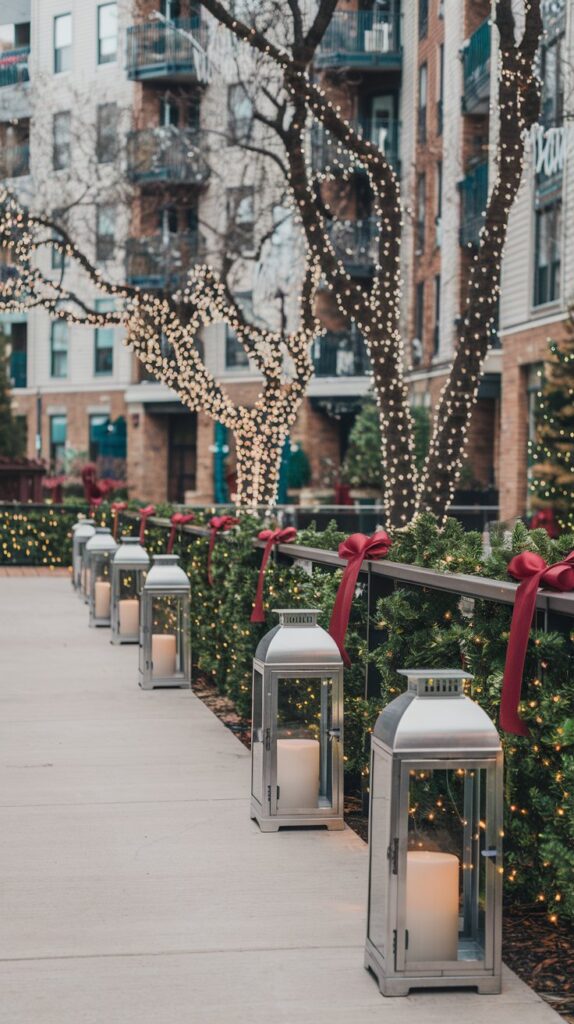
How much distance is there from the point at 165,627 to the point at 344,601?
14.8ft

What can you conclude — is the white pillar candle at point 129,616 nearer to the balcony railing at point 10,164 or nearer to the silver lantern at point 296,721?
the silver lantern at point 296,721

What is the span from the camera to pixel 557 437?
71.9ft

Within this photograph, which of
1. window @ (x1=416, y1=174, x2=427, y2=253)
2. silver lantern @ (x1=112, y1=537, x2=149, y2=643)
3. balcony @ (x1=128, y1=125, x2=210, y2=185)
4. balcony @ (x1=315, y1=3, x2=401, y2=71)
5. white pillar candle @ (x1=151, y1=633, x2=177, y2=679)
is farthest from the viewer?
balcony @ (x1=128, y1=125, x2=210, y2=185)

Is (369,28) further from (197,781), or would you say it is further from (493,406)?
(197,781)

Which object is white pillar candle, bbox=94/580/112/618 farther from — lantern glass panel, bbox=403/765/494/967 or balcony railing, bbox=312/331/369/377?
balcony railing, bbox=312/331/369/377

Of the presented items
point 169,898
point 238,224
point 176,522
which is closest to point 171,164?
point 238,224

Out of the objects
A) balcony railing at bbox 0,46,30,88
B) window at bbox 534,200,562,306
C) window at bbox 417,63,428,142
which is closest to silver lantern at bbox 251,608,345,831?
window at bbox 534,200,562,306

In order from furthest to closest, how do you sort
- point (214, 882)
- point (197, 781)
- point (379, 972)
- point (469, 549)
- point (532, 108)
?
point (532, 108)
point (197, 781)
point (469, 549)
point (214, 882)
point (379, 972)

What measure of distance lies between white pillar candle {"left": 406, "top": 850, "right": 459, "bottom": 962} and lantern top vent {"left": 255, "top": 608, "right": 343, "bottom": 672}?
2042 mm

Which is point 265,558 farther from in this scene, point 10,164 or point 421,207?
point 421,207

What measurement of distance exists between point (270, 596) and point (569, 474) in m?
12.8

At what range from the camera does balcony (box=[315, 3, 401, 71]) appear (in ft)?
143

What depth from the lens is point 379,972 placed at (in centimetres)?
429

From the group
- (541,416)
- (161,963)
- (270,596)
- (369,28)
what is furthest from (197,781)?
(369,28)
